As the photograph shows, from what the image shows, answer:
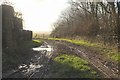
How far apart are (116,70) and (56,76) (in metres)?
3.83

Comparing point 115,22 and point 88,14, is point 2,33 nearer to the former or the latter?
point 115,22

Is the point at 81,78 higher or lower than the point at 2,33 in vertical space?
lower

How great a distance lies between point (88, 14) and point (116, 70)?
1859 inches

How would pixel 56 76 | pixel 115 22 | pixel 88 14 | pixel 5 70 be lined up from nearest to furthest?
pixel 56 76 → pixel 5 70 → pixel 115 22 → pixel 88 14

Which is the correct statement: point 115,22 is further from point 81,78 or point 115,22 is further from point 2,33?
point 81,78

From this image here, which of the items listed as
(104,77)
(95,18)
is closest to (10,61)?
(104,77)

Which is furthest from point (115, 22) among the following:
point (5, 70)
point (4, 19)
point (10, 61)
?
point (5, 70)

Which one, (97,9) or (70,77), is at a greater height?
(97,9)

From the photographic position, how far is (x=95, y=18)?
173 feet

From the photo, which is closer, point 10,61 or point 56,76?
point 56,76

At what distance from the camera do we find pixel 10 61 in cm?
1900

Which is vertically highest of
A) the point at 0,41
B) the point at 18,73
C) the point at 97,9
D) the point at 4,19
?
the point at 97,9

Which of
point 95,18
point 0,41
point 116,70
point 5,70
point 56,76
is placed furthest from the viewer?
point 95,18

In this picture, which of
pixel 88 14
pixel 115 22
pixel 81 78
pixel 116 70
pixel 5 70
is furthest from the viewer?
pixel 88 14
